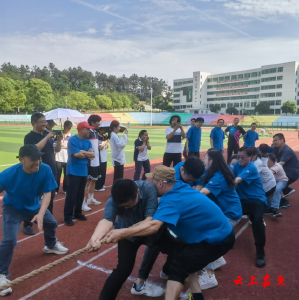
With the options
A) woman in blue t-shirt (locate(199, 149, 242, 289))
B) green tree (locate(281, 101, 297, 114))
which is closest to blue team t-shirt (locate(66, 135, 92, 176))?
woman in blue t-shirt (locate(199, 149, 242, 289))

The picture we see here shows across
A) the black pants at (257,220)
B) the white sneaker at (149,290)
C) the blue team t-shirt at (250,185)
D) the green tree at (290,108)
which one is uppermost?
the green tree at (290,108)

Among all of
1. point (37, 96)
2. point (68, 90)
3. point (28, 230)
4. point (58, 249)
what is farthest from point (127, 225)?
point (68, 90)

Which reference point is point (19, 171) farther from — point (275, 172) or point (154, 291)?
point (275, 172)

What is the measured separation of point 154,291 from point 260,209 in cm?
207

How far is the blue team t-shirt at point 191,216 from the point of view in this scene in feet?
8.33

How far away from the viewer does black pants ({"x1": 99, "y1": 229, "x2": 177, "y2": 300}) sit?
2.75 metres

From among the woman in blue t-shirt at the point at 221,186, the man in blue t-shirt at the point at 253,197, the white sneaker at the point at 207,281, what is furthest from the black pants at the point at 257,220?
the white sneaker at the point at 207,281

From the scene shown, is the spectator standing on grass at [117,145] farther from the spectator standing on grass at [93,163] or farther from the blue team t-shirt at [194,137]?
the blue team t-shirt at [194,137]

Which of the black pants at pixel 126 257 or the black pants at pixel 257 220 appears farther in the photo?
the black pants at pixel 257 220

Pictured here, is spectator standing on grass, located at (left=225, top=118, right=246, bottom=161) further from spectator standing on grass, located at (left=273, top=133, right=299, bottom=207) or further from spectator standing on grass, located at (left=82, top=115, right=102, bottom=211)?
spectator standing on grass, located at (left=82, top=115, right=102, bottom=211)

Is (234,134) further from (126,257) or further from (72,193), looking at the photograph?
(126,257)

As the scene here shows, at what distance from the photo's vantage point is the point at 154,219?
2525mm

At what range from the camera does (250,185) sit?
4500mm

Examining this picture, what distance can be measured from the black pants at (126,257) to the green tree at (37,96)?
7024cm
